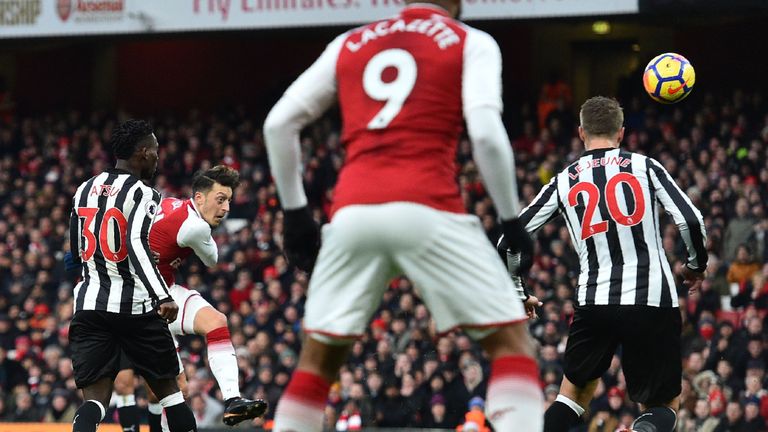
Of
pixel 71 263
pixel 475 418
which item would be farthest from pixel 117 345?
pixel 475 418

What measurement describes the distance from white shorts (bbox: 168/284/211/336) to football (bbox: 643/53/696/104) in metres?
3.33

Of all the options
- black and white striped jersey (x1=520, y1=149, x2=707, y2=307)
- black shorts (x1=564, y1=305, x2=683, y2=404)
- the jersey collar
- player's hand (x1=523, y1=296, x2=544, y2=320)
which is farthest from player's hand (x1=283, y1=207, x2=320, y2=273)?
black shorts (x1=564, y1=305, x2=683, y2=404)

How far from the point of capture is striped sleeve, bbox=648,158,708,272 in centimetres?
685

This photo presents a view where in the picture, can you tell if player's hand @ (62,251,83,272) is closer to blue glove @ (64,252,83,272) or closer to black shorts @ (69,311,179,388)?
blue glove @ (64,252,83,272)

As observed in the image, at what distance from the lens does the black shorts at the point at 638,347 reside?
690 cm

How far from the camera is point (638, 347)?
6.92 metres

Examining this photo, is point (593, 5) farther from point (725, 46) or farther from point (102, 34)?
point (102, 34)

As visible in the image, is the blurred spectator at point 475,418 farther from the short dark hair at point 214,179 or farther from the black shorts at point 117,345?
the black shorts at point 117,345

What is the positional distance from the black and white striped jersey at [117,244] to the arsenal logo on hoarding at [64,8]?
14304mm

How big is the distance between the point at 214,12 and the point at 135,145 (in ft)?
42.8

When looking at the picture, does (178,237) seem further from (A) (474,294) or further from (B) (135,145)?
(A) (474,294)

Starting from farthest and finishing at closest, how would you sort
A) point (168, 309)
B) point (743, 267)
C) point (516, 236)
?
1. point (743, 267)
2. point (168, 309)
3. point (516, 236)

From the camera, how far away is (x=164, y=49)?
27.3 metres

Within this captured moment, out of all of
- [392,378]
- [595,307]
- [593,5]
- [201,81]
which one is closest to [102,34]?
[201,81]
